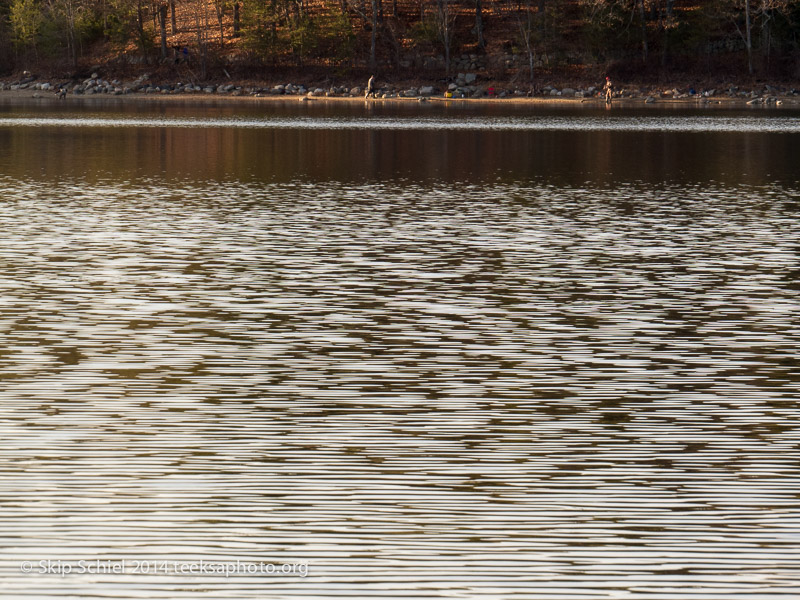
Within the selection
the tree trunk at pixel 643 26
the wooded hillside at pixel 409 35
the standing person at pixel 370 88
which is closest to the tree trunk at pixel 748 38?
the wooded hillside at pixel 409 35

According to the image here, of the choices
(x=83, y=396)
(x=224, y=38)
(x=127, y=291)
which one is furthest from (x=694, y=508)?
(x=224, y=38)

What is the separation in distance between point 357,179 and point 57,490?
26261 mm

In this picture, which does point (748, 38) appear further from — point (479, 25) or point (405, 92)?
point (405, 92)

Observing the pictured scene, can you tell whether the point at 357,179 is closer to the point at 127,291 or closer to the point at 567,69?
the point at 127,291

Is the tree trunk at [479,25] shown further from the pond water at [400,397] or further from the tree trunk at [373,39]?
the pond water at [400,397]

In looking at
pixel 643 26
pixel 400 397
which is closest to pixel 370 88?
pixel 643 26

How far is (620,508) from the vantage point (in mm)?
9141

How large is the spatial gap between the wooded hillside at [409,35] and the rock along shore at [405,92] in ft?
9.64

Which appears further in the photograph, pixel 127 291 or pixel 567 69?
pixel 567 69

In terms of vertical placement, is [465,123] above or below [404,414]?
above

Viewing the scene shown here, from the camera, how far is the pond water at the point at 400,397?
8219 mm

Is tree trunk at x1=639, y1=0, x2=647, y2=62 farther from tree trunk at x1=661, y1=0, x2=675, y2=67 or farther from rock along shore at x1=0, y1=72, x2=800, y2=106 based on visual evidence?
rock along shore at x1=0, y1=72, x2=800, y2=106

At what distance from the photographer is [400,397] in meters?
12.2

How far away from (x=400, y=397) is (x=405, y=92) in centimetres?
8890
